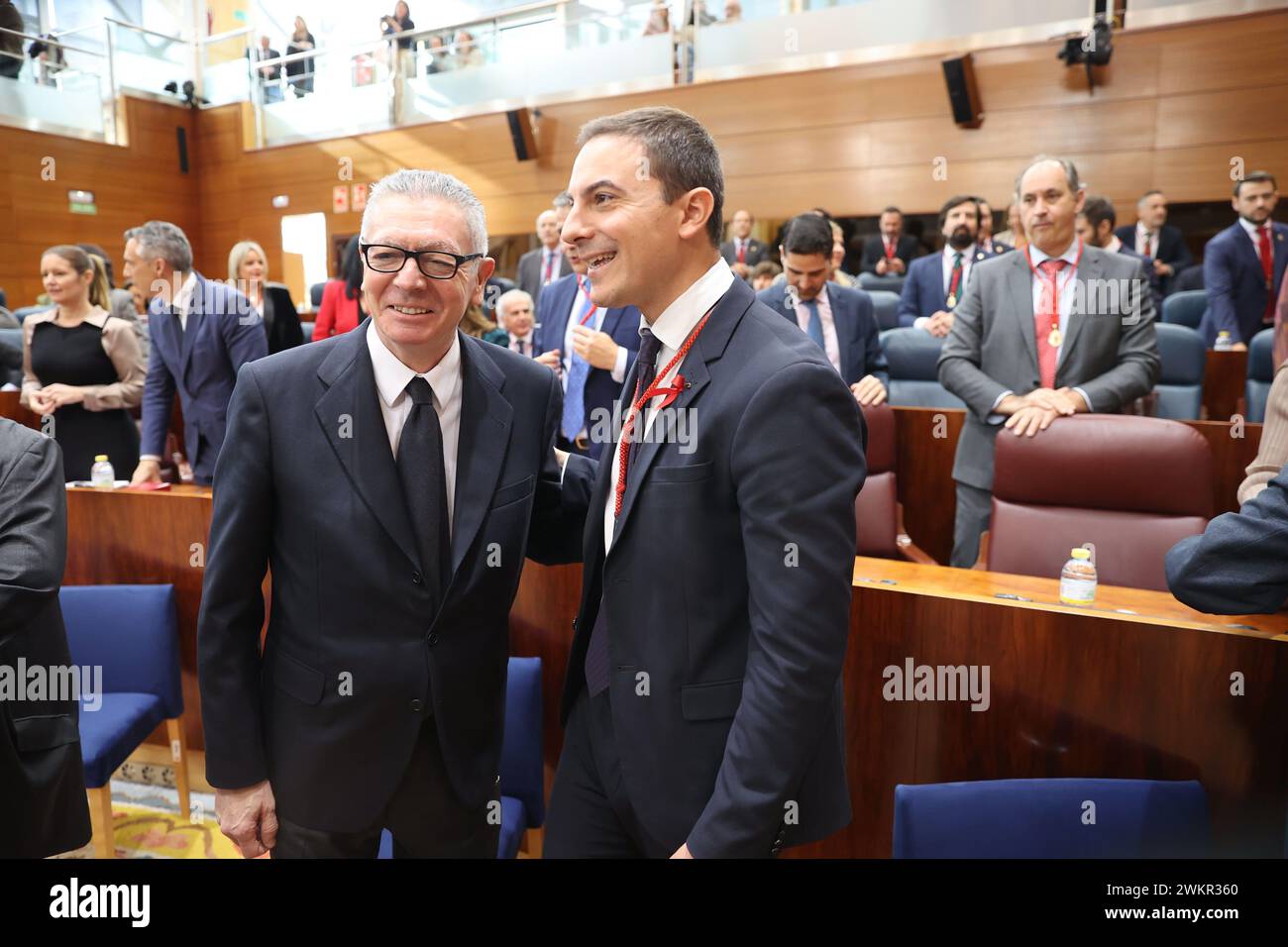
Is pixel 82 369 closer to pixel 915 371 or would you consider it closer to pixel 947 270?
pixel 915 371

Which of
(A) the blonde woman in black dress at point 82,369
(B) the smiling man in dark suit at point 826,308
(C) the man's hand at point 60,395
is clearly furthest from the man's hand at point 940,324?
(C) the man's hand at point 60,395

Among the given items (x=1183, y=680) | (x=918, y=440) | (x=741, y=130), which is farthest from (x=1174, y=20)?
(x=1183, y=680)

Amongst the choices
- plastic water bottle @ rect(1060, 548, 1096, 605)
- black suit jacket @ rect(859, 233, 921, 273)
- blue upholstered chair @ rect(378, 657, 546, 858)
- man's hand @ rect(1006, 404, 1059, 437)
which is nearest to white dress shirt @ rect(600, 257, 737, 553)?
blue upholstered chair @ rect(378, 657, 546, 858)

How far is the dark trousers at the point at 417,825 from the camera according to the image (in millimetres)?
1203

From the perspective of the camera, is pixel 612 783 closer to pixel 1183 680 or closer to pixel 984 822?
pixel 984 822

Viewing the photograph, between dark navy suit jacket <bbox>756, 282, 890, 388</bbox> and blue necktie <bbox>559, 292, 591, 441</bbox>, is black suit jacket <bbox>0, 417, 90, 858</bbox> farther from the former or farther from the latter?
dark navy suit jacket <bbox>756, 282, 890, 388</bbox>

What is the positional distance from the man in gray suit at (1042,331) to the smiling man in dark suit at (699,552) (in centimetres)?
141

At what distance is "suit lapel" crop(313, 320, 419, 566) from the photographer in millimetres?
1157

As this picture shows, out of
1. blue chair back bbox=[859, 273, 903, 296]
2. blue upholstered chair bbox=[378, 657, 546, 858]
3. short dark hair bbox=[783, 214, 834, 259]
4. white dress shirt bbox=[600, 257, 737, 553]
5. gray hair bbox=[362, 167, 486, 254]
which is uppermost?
blue chair back bbox=[859, 273, 903, 296]

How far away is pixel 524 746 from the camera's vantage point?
5.53 feet

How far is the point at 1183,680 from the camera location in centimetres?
131

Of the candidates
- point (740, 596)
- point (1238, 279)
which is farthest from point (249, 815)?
point (1238, 279)

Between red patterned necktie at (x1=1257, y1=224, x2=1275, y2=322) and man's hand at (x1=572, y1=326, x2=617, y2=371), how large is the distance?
352 cm
